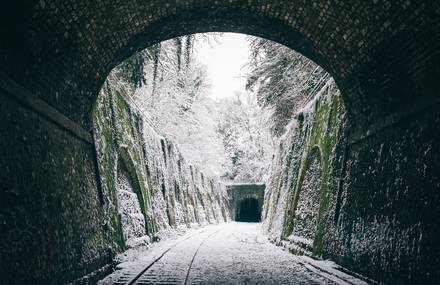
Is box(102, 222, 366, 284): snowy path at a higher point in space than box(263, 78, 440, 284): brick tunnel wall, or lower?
lower

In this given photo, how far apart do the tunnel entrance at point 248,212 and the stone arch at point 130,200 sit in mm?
40711

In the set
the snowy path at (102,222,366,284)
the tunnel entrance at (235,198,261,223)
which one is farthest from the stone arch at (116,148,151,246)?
the tunnel entrance at (235,198,261,223)

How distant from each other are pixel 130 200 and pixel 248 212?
45261mm

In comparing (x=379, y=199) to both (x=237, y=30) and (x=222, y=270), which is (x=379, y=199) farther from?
(x=237, y=30)

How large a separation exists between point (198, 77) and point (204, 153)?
10.9m

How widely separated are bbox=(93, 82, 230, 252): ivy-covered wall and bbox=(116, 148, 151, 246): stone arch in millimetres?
38

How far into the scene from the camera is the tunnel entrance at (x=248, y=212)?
182 ft

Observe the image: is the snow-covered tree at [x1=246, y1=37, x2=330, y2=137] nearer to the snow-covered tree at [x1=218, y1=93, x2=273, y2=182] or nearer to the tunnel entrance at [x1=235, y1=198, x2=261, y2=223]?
the tunnel entrance at [x1=235, y1=198, x2=261, y2=223]

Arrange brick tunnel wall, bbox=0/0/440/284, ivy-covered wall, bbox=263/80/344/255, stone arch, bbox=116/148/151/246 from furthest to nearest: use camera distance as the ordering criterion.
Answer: stone arch, bbox=116/148/151/246, ivy-covered wall, bbox=263/80/344/255, brick tunnel wall, bbox=0/0/440/284

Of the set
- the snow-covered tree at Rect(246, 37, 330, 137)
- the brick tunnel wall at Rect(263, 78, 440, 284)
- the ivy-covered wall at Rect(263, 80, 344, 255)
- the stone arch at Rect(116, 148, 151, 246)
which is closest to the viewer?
the brick tunnel wall at Rect(263, 78, 440, 284)

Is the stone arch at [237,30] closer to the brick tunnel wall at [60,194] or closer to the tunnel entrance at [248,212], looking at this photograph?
the brick tunnel wall at [60,194]

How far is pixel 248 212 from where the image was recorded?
2271 inches

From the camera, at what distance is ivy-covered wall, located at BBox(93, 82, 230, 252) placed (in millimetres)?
10891

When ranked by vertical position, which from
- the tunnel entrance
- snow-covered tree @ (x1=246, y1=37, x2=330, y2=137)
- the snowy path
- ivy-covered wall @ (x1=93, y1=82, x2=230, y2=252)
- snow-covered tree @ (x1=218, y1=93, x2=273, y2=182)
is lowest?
the snowy path
